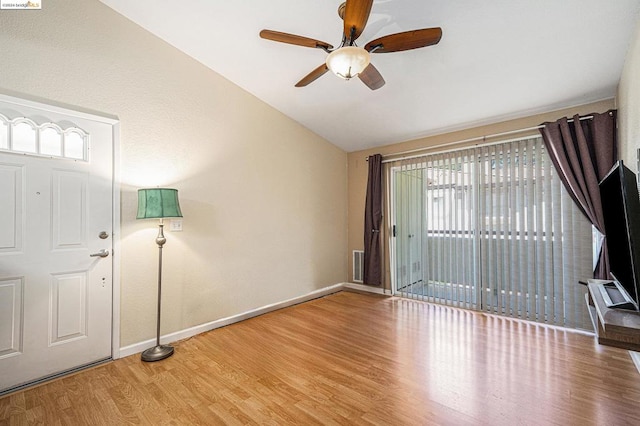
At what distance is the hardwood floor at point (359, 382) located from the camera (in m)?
1.80

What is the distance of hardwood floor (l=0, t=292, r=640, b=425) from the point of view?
5.91ft

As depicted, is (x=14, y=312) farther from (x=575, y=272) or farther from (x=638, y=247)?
(x=575, y=272)

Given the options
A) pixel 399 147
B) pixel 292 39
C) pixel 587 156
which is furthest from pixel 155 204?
pixel 587 156

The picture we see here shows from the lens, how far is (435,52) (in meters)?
2.57

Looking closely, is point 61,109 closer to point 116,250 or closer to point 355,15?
point 116,250

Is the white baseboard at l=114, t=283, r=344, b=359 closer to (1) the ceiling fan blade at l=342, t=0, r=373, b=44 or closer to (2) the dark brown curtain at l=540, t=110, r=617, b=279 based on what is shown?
(1) the ceiling fan blade at l=342, t=0, r=373, b=44

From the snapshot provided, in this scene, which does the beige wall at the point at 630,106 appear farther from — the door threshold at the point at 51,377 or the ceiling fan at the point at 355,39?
the door threshold at the point at 51,377

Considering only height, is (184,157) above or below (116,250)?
above

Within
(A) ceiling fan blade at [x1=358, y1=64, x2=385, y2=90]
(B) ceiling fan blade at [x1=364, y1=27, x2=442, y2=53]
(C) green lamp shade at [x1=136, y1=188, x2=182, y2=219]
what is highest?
(B) ceiling fan blade at [x1=364, y1=27, x2=442, y2=53]

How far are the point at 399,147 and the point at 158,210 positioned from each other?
11.8ft

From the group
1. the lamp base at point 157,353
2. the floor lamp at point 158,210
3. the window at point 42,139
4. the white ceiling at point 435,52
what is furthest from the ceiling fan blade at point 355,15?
the lamp base at point 157,353

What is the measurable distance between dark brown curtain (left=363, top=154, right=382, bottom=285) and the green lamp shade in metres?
3.12

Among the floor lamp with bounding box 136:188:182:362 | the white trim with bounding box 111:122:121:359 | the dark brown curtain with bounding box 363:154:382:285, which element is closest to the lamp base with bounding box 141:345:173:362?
the floor lamp with bounding box 136:188:182:362

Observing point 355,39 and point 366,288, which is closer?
point 355,39
